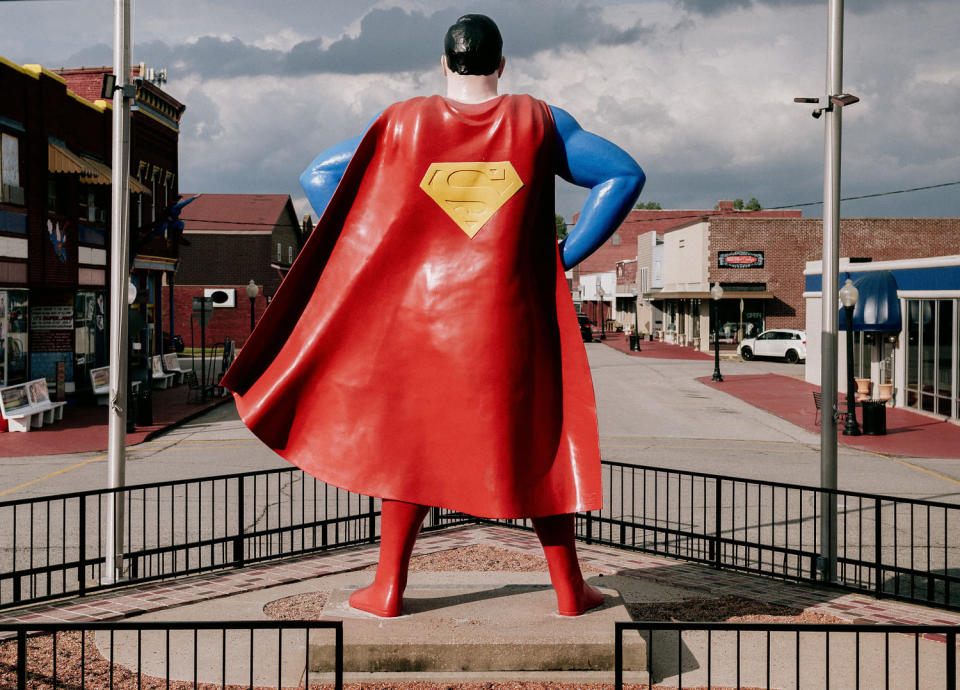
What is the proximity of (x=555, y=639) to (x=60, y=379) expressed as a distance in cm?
2019

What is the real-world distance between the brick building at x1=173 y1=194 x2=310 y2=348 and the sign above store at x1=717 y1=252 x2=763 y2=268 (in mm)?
23568

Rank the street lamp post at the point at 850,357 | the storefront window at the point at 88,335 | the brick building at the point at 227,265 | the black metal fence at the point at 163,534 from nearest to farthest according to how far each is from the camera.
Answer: the black metal fence at the point at 163,534 < the street lamp post at the point at 850,357 < the storefront window at the point at 88,335 < the brick building at the point at 227,265

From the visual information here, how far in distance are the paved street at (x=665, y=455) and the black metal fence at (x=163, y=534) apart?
1.94 metres

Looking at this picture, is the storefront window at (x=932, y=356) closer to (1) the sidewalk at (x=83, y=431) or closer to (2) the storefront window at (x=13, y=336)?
(1) the sidewalk at (x=83, y=431)

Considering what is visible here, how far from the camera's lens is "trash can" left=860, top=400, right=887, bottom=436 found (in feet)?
64.7

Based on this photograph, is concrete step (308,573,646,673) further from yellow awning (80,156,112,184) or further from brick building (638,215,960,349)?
brick building (638,215,960,349)

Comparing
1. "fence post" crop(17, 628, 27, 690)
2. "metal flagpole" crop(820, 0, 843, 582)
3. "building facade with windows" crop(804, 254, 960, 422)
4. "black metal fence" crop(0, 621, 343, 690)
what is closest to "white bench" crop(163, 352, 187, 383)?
"building facade with windows" crop(804, 254, 960, 422)

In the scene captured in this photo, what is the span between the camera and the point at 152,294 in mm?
31828

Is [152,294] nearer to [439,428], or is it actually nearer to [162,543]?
[162,543]

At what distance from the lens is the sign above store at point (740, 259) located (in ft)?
156

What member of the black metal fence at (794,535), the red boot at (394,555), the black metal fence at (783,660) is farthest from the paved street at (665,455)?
the red boot at (394,555)

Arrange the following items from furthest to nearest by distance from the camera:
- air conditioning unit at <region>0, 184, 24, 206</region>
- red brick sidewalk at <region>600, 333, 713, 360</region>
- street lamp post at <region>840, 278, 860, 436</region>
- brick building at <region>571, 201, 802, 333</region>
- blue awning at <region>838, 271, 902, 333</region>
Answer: brick building at <region>571, 201, 802, 333</region> → red brick sidewalk at <region>600, 333, 713, 360</region> → blue awning at <region>838, 271, 902, 333</region> → air conditioning unit at <region>0, 184, 24, 206</region> → street lamp post at <region>840, 278, 860, 436</region>

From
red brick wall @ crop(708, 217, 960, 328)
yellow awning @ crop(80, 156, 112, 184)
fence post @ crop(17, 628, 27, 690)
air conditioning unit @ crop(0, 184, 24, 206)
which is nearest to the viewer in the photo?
fence post @ crop(17, 628, 27, 690)

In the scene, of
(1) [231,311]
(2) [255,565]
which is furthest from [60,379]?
(1) [231,311]
